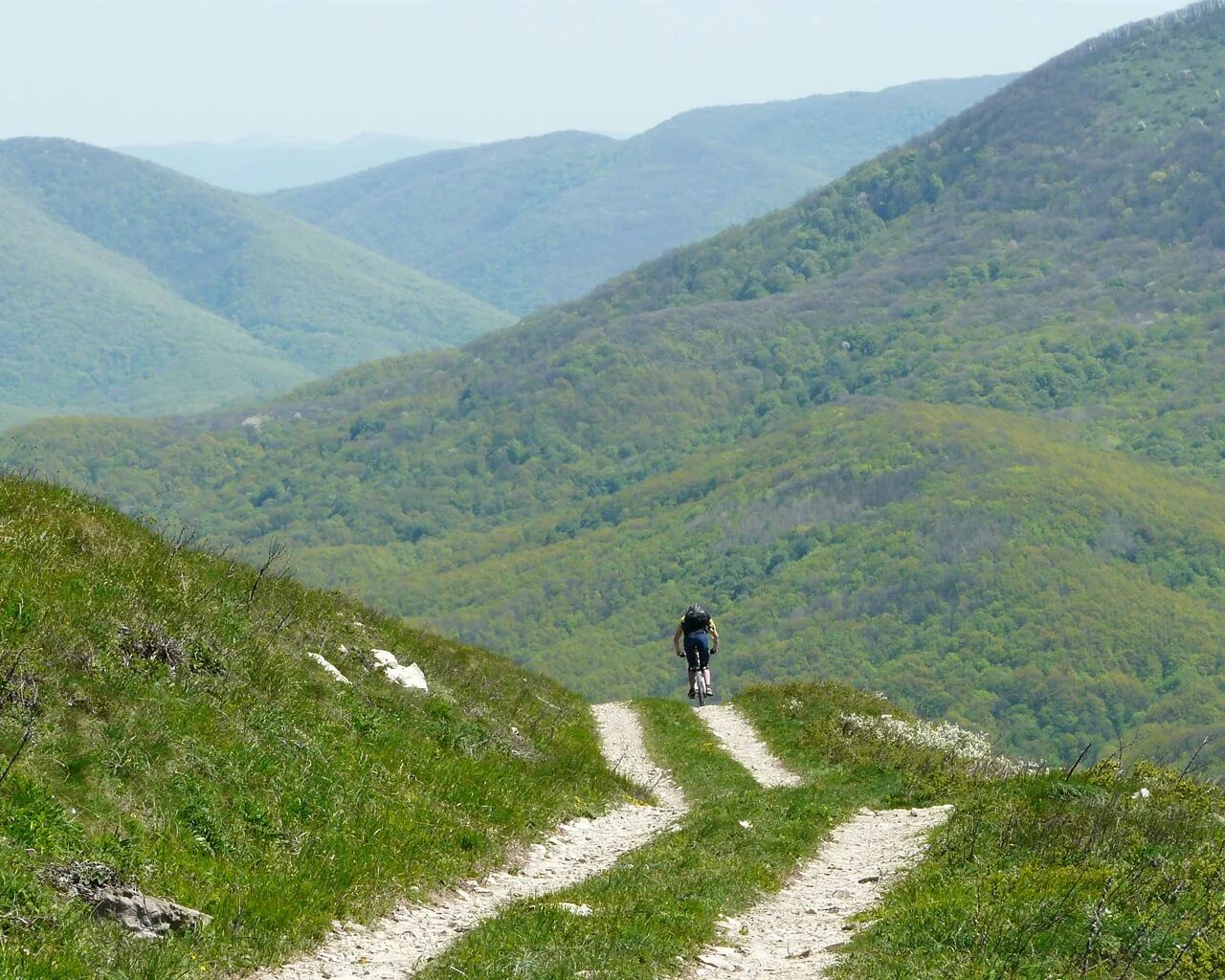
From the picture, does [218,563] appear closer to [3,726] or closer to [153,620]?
[153,620]

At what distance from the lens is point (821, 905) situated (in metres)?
13.8

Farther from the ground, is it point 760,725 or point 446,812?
point 446,812

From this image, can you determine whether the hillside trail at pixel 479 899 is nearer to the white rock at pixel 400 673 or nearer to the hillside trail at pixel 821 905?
the hillside trail at pixel 821 905

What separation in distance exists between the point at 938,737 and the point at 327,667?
15.4 m

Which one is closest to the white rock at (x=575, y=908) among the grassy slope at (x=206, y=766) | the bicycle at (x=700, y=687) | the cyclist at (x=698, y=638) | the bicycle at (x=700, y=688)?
the grassy slope at (x=206, y=766)

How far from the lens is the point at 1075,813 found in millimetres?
15109

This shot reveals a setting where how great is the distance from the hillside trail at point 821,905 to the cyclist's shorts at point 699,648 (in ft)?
47.5

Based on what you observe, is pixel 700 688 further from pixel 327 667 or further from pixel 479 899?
pixel 479 899

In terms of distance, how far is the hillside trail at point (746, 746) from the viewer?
24.9 meters

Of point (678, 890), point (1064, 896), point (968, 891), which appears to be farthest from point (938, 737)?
point (1064, 896)

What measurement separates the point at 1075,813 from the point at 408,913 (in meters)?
7.66

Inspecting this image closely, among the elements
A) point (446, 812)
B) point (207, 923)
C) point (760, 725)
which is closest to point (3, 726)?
point (207, 923)

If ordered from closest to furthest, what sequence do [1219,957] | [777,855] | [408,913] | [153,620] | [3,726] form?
[1219,957] → [3,726] → [408,913] → [153,620] → [777,855]

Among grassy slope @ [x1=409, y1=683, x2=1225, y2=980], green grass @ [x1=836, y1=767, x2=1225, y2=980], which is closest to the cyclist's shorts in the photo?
grassy slope @ [x1=409, y1=683, x2=1225, y2=980]
